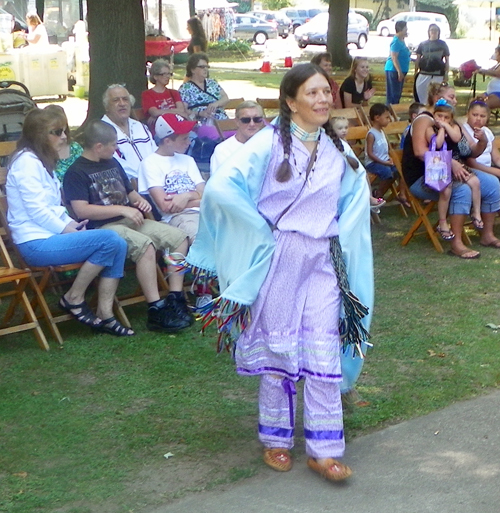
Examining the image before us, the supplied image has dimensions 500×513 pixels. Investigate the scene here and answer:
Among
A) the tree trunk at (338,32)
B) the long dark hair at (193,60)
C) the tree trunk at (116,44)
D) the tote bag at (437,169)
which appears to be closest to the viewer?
the tote bag at (437,169)

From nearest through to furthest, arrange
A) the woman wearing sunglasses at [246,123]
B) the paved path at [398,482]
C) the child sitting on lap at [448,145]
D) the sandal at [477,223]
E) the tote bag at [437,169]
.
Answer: the paved path at [398,482], the woman wearing sunglasses at [246,123], the tote bag at [437,169], the child sitting on lap at [448,145], the sandal at [477,223]

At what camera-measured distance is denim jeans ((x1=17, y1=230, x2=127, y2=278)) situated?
561cm

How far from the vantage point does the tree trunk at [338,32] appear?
22922 millimetres

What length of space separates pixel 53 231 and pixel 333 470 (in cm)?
268

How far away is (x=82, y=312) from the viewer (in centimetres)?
579

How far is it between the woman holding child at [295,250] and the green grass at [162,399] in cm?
45

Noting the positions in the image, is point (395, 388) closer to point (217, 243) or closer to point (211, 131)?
point (217, 243)

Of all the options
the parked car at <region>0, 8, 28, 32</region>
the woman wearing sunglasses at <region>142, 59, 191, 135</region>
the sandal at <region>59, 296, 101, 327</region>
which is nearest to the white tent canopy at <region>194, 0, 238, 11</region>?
the parked car at <region>0, 8, 28, 32</region>

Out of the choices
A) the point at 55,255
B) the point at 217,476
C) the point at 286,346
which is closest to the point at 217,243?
the point at 286,346

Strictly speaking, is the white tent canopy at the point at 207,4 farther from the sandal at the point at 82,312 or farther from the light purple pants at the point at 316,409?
the light purple pants at the point at 316,409

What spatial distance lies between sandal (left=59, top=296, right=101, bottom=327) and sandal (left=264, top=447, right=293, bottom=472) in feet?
6.91

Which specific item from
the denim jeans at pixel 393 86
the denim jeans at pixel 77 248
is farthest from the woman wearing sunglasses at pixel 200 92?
the denim jeans at pixel 393 86

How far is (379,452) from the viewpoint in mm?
4160

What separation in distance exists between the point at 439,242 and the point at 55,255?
3.84 m
